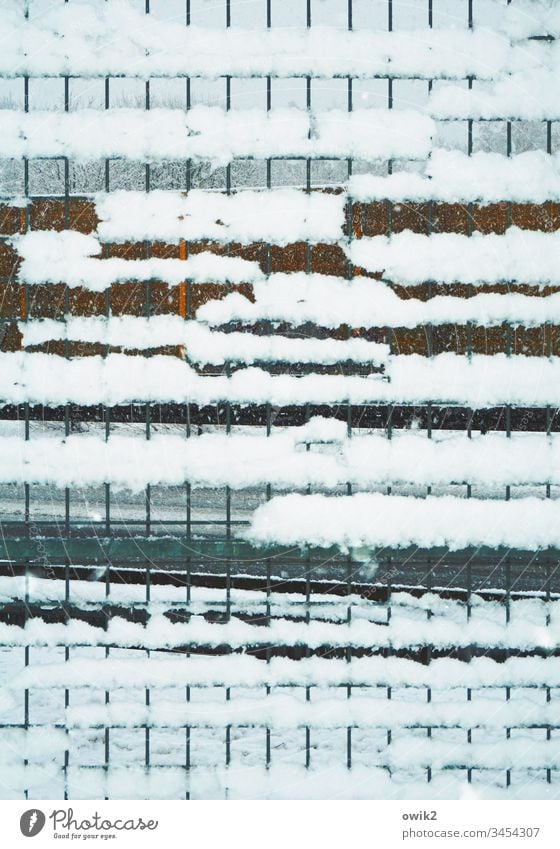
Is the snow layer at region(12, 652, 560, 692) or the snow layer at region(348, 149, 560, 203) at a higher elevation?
the snow layer at region(348, 149, 560, 203)

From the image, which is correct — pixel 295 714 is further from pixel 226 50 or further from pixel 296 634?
pixel 226 50

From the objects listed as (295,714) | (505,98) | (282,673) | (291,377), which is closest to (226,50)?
(505,98)

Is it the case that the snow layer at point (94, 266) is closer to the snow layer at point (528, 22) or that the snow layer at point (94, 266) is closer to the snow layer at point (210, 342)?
the snow layer at point (210, 342)

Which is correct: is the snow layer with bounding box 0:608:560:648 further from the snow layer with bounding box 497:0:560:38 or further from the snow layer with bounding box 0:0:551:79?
the snow layer with bounding box 497:0:560:38

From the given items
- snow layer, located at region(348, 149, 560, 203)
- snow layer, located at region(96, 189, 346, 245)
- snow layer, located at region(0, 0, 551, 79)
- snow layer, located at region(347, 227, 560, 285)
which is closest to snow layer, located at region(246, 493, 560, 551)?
snow layer, located at region(347, 227, 560, 285)
